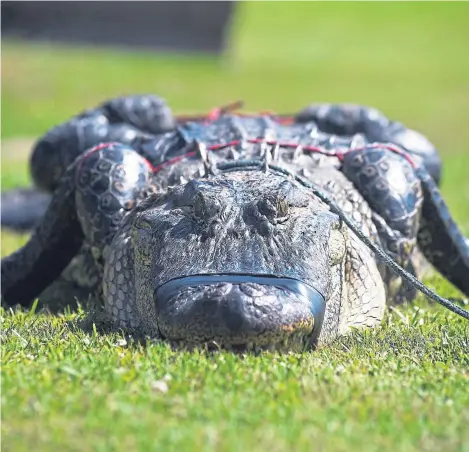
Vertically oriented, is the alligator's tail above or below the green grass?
below

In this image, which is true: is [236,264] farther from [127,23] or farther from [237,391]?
[127,23]

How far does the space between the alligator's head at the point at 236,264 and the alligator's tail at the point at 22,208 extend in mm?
3489

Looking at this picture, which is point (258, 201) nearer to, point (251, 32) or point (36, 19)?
point (36, 19)

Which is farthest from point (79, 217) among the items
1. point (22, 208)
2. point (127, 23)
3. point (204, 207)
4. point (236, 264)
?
point (127, 23)

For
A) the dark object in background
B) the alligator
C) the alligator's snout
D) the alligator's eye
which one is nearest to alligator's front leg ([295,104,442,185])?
the alligator

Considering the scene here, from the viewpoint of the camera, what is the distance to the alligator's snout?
376cm

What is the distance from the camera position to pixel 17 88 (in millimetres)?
22672

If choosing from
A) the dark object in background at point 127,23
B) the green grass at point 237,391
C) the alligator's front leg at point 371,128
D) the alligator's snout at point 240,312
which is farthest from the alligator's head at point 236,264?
the dark object in background at point 127,23

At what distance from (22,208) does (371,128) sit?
3.16 m

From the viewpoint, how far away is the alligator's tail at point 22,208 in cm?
827

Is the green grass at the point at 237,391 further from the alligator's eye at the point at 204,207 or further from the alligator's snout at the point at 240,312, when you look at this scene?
the alligator's eye at the point at 204,207

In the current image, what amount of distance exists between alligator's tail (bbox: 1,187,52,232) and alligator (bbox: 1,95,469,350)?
1.13 meters

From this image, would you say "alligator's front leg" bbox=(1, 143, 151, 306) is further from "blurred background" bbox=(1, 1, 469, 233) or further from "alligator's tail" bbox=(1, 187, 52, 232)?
"blurred background" bbox=(1, 1, 469, 233)

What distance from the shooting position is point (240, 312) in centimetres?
375
